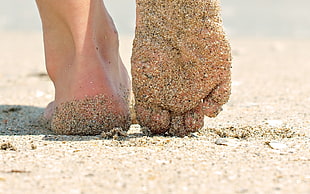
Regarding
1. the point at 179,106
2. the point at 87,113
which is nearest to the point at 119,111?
the point at 87,113

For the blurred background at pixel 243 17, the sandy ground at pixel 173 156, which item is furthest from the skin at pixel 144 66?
the blurred background at pixel 243 17

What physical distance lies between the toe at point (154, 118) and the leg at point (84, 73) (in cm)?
16

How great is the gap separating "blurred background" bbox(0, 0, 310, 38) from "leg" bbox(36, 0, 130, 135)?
224 inches

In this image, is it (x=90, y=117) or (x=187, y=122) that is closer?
(x=187, y=122)

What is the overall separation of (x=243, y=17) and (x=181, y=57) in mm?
7318

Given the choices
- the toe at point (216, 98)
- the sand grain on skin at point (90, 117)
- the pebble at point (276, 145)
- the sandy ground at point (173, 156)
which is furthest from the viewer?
the sand grain on skin at point (90, 117)

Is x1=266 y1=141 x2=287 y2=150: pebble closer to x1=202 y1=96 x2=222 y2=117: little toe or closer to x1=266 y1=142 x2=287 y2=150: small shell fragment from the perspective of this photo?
x1=266 y1=142 x2=287 y2=150: small shell fragment

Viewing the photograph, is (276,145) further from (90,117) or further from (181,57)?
(90,117)

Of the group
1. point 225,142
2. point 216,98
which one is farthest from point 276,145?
point 216,98

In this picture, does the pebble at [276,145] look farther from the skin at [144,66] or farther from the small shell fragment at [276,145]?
the skin at [144,66]

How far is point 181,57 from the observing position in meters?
1.91

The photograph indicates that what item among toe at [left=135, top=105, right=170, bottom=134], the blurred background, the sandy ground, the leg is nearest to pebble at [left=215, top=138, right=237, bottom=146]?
the sandy ground

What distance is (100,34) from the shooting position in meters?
2.20

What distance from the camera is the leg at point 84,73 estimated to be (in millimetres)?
2104
